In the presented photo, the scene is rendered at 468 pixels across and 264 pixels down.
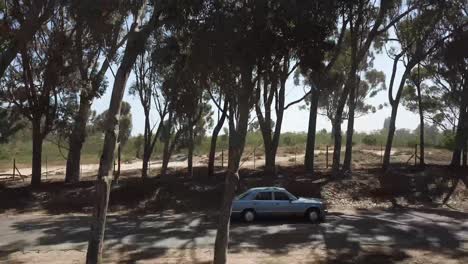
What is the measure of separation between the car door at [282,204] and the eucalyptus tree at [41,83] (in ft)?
39.5

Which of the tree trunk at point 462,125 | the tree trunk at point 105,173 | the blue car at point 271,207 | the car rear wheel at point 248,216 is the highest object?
the tree trunk at point 462,125

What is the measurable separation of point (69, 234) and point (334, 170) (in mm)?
16709

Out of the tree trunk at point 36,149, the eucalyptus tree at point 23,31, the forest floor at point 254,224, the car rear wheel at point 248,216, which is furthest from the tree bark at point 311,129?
the eucalyptus tree at point 23,31

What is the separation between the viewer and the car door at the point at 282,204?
21578 millimetres

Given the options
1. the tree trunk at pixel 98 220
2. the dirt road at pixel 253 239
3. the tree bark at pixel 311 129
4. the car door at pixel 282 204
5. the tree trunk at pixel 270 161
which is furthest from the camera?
the tree bark at pixel 311 129

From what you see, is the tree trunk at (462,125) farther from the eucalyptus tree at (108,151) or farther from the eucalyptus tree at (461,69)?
the eucalyptus tree at (108,151)

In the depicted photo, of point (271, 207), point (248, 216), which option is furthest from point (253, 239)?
point (271, 207)

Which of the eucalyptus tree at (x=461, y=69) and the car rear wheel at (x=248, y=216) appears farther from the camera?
the eucalyptus tree at (x=461, y=69)

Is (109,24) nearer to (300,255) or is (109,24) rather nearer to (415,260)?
(300,255)

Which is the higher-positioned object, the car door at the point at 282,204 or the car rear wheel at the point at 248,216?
the car door at the point at 282,204

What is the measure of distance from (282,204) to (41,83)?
1460cm

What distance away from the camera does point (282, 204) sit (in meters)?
21.6

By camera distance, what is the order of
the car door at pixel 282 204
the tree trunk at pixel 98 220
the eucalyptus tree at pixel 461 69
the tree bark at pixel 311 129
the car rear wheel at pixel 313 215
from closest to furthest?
1. the tree trunk at pixel 98 220
2. the car rear wheel at pixel 313 215
3. the car door at pixel 282 204
4. the tree bark at pixel 311 129
5. the eucalyptus tree at pixel 461 69

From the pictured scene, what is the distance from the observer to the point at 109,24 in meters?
16.4
